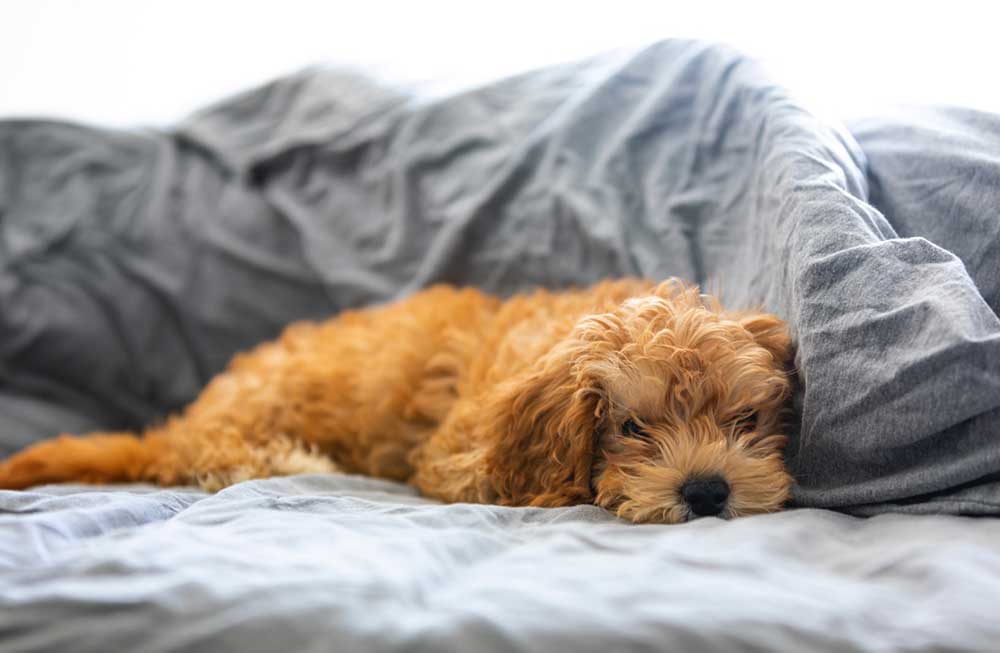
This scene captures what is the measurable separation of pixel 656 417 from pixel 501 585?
746mm

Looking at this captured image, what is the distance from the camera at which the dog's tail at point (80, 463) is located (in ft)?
7.97

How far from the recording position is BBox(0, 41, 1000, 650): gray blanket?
1.36 m

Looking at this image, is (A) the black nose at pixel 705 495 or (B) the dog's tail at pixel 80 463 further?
(B) the dog's tail at pixel 80 463

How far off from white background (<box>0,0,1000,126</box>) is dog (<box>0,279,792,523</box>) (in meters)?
0.87

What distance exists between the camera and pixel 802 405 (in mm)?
1986

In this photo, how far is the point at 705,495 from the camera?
1.92 meters

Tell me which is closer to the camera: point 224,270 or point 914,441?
point 914,441

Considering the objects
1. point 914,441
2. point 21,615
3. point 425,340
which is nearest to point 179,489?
point 425,340

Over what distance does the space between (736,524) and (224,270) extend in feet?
7.73

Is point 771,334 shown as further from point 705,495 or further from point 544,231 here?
point 544,231

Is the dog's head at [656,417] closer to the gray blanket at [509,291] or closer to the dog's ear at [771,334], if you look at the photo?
the dog's ear at [771,334]

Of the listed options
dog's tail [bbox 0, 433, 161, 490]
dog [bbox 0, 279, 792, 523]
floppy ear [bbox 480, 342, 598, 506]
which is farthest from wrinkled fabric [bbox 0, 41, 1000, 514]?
dog's tail [bbox 0, 433, 161, 490]

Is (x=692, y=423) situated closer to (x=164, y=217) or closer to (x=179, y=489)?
(x=179, y=489)

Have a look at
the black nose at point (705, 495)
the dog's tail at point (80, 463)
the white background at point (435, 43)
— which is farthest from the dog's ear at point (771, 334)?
the dog's tail at point (80, 463)
